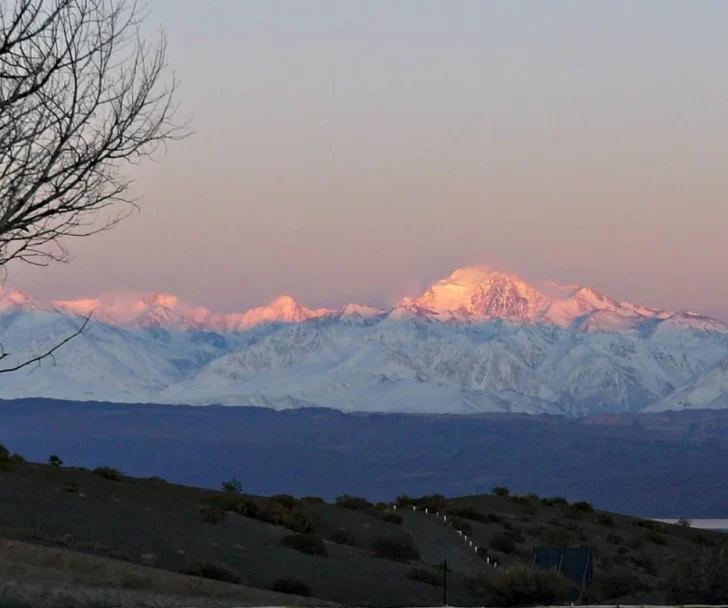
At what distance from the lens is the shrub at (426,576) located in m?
39.3

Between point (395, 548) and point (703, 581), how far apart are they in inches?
593

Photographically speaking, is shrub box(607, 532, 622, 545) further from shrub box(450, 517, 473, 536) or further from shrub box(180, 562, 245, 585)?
shrub box(180, 562, 245, 585)

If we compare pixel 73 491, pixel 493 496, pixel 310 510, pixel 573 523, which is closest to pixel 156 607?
pixel 73 491

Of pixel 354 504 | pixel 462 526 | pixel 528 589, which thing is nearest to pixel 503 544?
pixel 462 526

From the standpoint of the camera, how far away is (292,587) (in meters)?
35.7

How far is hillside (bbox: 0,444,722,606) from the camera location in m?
30.0

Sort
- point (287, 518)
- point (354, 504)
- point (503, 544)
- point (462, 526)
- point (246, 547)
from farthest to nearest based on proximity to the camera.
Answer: point (462, 526) < point (354, 504) < point (503, 544) < point (287, 518) < point (246, 547)

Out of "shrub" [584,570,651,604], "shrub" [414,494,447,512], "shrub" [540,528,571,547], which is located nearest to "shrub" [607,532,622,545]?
"shrub" [540,528,571,547]

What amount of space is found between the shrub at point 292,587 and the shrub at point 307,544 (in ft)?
15.3

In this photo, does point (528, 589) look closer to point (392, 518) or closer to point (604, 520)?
point (392, 518)

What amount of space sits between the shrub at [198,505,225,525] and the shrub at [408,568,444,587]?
6.29 metres

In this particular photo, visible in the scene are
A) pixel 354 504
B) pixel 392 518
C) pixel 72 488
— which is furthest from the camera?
pixel 354 504

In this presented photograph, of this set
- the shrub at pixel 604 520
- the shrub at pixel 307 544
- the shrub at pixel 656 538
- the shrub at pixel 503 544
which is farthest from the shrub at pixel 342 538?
the shrub at pixel 604 520

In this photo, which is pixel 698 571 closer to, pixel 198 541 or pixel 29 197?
pixel 198 541
